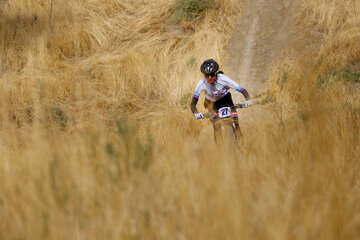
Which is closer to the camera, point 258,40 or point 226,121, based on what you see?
point 226,121

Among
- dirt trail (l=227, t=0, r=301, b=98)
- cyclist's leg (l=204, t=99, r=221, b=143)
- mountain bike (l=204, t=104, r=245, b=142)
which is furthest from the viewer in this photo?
dirt trail (l=227, t=0, r=301, b=98)

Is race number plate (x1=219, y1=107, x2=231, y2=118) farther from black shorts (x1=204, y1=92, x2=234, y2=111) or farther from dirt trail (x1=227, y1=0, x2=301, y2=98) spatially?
dirt trail (x1=227, y1=0, x2=301, y2=98)

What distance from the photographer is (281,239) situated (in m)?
2.29

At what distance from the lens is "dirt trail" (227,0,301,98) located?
40.0 ft

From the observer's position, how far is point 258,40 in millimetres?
13414

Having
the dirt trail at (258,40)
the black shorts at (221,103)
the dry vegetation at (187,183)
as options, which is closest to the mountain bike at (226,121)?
the black shorts at (221,103)

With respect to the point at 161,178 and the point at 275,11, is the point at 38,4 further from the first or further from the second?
the point at 161,178

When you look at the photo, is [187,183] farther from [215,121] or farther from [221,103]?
[221,103]

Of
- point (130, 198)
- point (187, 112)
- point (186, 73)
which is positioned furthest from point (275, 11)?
point (130, 198)

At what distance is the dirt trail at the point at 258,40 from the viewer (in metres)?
12.2

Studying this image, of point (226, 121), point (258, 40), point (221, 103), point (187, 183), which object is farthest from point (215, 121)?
point (258, 40)

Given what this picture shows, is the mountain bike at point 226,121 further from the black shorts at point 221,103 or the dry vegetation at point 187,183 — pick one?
the dry vegetation at point 187,183

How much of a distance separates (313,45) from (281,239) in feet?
35.5

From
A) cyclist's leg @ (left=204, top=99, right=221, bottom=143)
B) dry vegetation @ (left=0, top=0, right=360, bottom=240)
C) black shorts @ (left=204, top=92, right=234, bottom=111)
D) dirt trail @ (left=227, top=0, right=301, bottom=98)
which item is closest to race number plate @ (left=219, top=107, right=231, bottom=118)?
cyclist's leg @ (left=204, top=99, right=221, bottom=143)
